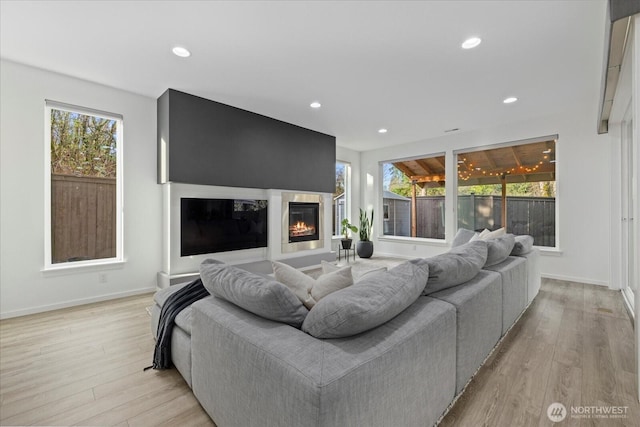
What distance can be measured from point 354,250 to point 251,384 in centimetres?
537

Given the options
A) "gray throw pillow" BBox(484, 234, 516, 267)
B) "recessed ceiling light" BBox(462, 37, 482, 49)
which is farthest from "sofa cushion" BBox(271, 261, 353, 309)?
"recessed ceiling light" BBox(462, 37, 482, 49)

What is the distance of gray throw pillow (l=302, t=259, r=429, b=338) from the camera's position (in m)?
1.10

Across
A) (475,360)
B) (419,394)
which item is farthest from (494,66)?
(419,394)

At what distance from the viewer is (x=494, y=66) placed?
2967 millimetres

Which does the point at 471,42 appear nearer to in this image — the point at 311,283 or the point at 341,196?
the point at 311,283

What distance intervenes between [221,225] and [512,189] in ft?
16.5

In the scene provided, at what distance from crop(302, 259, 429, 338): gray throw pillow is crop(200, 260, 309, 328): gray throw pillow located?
0.08 meters

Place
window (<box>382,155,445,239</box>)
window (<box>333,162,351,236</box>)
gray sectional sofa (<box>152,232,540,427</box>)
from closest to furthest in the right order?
gray sectional sofa (<box>152,232,540,427</box>), window (<box>382,155,445,239</box>), window (<box>333,162,351,236</box>)

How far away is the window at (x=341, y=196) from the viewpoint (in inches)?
262

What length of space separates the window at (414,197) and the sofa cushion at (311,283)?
5.06 meters

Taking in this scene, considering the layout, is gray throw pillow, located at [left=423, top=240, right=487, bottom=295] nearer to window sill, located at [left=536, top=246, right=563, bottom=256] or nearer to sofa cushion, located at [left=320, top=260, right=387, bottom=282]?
sofa cushion, located at [left=320, top=260, right=387, bottom=282]

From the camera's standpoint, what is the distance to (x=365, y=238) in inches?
260

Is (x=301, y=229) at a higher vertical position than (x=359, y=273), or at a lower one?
higher

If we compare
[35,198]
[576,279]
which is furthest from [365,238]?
[35,198]
